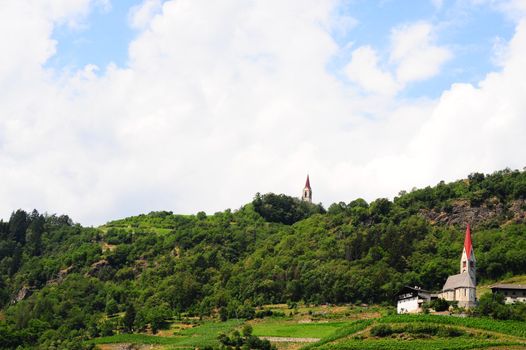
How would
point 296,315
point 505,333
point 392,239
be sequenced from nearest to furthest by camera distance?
point 505,333, point 296,315, point 392,239

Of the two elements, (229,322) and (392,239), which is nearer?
(229,322)

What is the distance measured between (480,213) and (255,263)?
36357 millimetres

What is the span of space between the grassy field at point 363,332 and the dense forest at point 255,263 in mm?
6898

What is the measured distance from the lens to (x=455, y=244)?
124562 millimetres

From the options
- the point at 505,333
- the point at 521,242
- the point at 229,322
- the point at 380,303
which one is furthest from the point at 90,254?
the point at 505,333

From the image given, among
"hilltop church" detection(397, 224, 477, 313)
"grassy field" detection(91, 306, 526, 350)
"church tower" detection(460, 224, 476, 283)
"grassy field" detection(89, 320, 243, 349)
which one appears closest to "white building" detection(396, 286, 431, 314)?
"hilltop church" detection(397, 224, 477, 313)

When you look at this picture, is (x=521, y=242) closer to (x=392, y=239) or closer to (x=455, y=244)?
(x=455, y=244)

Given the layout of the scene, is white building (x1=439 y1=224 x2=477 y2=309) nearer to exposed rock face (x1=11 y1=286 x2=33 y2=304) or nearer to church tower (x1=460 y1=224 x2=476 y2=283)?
church tower (x1=460 y1=224 x2=476 y2=283)

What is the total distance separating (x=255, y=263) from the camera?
143 m

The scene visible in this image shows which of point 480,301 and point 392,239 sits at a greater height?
point 392,239

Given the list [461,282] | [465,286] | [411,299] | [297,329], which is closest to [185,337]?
[297,329]

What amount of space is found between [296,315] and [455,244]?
87.1ft

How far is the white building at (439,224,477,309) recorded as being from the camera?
315ft

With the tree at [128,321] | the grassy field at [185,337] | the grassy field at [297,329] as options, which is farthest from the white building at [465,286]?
the tree at [128,321]
